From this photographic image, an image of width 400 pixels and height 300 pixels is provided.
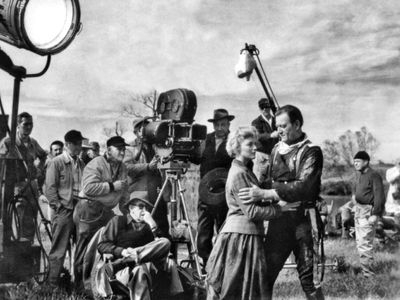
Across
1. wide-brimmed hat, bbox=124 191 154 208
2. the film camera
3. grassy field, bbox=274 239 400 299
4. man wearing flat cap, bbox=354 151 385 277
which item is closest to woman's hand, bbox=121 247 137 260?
wide-brimmed hat, bbox=124 191 154 208

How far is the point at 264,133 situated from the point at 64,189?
1.83 meters

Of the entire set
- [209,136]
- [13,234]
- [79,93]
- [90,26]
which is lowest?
[13,234]

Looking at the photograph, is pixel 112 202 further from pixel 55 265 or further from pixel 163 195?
pixel 55 265

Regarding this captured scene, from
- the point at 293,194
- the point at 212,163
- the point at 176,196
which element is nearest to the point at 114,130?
the point at 176,196

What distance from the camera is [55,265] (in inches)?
177

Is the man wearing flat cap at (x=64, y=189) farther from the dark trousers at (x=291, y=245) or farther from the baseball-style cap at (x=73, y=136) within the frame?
the dark trousers at (x=291, y=245)

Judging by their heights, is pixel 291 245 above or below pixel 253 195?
below

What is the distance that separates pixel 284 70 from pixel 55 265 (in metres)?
2.49

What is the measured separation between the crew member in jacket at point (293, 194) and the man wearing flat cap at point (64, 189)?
1921 mm

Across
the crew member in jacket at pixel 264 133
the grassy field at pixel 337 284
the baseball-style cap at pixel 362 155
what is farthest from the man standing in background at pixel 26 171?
the baseball-style cap at pixel 362 155

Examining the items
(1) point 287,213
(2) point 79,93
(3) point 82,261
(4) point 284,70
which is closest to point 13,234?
(3) point 82,261

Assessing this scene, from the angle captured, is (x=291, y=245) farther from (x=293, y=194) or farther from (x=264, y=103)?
(x=264, y=103)

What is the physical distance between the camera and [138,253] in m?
3.79

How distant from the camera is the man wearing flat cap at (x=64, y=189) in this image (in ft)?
15.4
